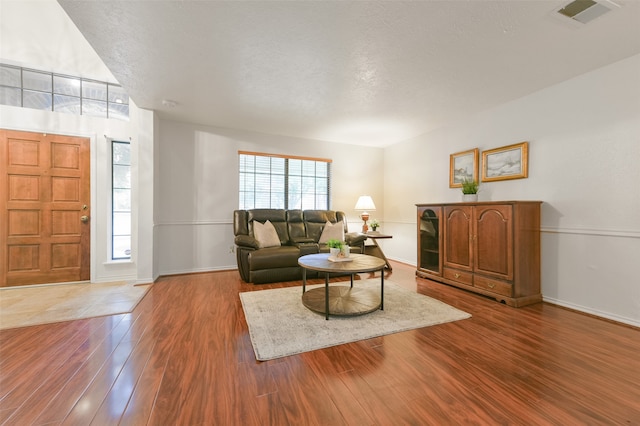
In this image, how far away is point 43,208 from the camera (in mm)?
3334

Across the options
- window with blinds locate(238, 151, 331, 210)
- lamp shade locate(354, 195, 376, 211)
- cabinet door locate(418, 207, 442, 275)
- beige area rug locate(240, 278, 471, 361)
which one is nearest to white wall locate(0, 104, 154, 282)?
window with blinds locate(238, 151, 331, 210)

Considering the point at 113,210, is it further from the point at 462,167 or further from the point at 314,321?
the point at 462,167

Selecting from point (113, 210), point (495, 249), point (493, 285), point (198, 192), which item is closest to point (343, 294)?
point (493, 285)

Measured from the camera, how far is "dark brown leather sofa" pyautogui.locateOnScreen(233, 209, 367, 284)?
3557 mm

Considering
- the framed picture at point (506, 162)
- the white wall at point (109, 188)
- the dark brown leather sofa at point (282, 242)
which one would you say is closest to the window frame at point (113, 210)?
the white wall at point (109, 188)

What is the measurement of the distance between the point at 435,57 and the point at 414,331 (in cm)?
250

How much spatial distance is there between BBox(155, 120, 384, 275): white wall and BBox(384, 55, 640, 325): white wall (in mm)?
3798

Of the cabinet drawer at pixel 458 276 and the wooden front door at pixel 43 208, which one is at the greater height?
the wooden front door at pixel 43 208

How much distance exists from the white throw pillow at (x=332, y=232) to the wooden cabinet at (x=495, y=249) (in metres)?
1.63

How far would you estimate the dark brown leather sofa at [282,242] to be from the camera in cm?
356

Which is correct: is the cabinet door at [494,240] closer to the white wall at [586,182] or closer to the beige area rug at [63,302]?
the white wall at [586,182]

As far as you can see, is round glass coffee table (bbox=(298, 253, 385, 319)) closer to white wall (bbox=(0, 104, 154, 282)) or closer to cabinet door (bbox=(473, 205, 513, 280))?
cabinet door (bbox=(473, 205, 513, 280))

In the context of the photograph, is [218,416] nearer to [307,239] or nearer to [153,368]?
[153,368]

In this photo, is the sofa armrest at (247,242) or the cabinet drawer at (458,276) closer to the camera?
the cabinet drawer at (458,276)
